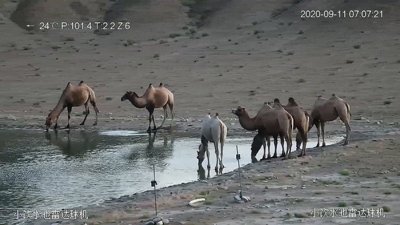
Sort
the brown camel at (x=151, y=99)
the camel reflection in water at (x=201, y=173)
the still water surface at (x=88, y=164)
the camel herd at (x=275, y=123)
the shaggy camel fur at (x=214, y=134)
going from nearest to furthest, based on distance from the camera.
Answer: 1. the still water surface at (x=88, y=164)
2. the camel reflection in water at (x=201, y=173)
3. the camel herd at (x=275, y=123)
4. the shaggy camel fur at (x=214, y=134)
5. the brown camel at (x=151, y=99)

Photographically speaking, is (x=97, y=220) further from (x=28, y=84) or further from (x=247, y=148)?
(x=28, y=84)

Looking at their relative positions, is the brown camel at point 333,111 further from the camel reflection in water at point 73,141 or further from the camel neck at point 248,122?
the camel reflection in water at point 73,141

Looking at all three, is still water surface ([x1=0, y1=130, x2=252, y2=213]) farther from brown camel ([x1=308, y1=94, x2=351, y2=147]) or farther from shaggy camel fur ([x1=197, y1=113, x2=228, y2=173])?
brown camel ([x1=308, y1=94, x2=351, y2=147])

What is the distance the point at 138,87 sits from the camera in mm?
37844

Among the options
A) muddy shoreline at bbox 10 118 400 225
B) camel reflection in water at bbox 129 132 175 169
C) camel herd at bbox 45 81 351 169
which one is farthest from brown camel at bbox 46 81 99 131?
muddy shoreline at bbox 10 118 400 225

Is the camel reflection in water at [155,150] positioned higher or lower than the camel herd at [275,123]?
lower

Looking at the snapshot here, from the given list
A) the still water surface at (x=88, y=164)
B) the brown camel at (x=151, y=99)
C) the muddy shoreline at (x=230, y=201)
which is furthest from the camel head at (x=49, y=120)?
the muddy shoreline at (x=230, y=201)

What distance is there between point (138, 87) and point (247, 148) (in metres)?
16.5

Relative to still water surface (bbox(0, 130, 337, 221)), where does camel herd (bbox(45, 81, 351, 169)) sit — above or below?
above

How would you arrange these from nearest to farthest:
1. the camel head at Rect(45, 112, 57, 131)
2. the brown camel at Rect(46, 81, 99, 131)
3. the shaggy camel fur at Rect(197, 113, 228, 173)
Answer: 1. the shaggy camel fur at Rect(197, 113, 228, 173)
2. the camel head at Rect(45, 112, 57, 131)
3. the brown camel at Rect(46, 81, 99, 131)

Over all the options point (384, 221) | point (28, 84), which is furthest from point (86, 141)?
point (28, 84)

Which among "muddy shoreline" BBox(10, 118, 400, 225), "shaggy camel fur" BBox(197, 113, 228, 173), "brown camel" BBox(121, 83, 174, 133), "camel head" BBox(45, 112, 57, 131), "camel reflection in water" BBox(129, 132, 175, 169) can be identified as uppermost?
"brown camel" BBox(121, 83, 174, 133)

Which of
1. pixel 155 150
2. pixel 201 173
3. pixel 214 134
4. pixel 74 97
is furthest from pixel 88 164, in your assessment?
pixel 74 97

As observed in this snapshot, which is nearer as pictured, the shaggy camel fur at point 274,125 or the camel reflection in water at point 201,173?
the camel reflection in water at point 201,173
